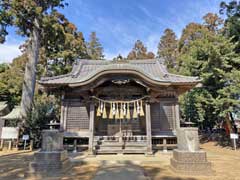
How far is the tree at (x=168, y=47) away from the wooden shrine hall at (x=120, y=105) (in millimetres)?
19900

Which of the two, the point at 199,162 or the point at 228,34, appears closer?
the point at 199,162

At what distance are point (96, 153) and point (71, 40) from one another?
14601 mm

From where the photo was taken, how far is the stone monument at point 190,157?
5.16 m

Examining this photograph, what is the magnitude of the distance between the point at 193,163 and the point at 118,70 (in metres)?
5.09

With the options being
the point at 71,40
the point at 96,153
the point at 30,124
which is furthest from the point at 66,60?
the point at 96,153

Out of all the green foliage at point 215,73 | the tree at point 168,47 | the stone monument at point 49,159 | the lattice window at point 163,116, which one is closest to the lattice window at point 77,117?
the lattice window at point 163,116

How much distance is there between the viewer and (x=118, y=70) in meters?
8.72

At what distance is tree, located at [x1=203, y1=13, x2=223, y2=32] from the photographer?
24566 mm

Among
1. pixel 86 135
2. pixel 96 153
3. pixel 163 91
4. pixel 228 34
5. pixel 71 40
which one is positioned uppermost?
pixel 71 40

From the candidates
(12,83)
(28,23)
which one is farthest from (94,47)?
(28,23)

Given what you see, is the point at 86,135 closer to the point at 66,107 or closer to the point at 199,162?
the point at 66,107

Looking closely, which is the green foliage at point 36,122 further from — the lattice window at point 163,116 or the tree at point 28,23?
the lattice window at point 163,116

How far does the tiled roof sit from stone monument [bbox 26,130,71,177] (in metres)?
3.63

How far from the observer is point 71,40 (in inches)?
789
